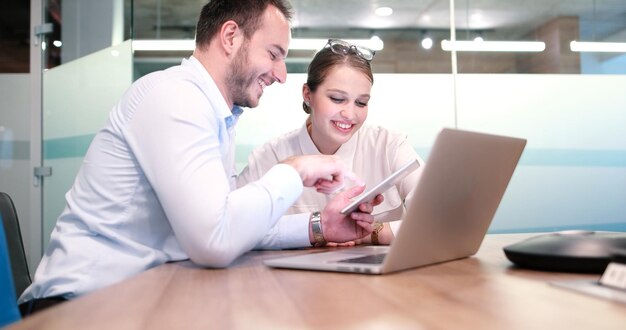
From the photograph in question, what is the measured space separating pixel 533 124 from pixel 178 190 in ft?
12.2

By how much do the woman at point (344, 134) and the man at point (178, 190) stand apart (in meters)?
0.59

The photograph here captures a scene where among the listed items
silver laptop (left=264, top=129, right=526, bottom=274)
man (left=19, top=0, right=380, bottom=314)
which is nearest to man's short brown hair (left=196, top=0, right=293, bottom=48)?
man (left=19, top=0, right=380, bottom=314)

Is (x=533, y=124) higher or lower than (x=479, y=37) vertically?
lower

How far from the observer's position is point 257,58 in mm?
1581

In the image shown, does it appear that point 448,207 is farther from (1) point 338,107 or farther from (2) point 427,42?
(2) point 427,42

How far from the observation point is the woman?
2080mm

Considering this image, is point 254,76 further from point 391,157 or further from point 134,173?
point 391,157

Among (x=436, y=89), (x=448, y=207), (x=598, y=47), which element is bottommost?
(x=448, y=207)

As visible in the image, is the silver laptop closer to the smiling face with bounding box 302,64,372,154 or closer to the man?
the man

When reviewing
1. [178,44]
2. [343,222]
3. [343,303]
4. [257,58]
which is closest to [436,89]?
[178,44]

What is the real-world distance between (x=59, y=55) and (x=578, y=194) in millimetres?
3949

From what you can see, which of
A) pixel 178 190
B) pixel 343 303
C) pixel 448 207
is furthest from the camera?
pixel 178 190

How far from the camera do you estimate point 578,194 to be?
425 cm

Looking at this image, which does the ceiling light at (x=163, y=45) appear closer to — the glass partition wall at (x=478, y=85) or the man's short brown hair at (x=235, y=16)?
the glass partition wall at (x=478, y=85)
